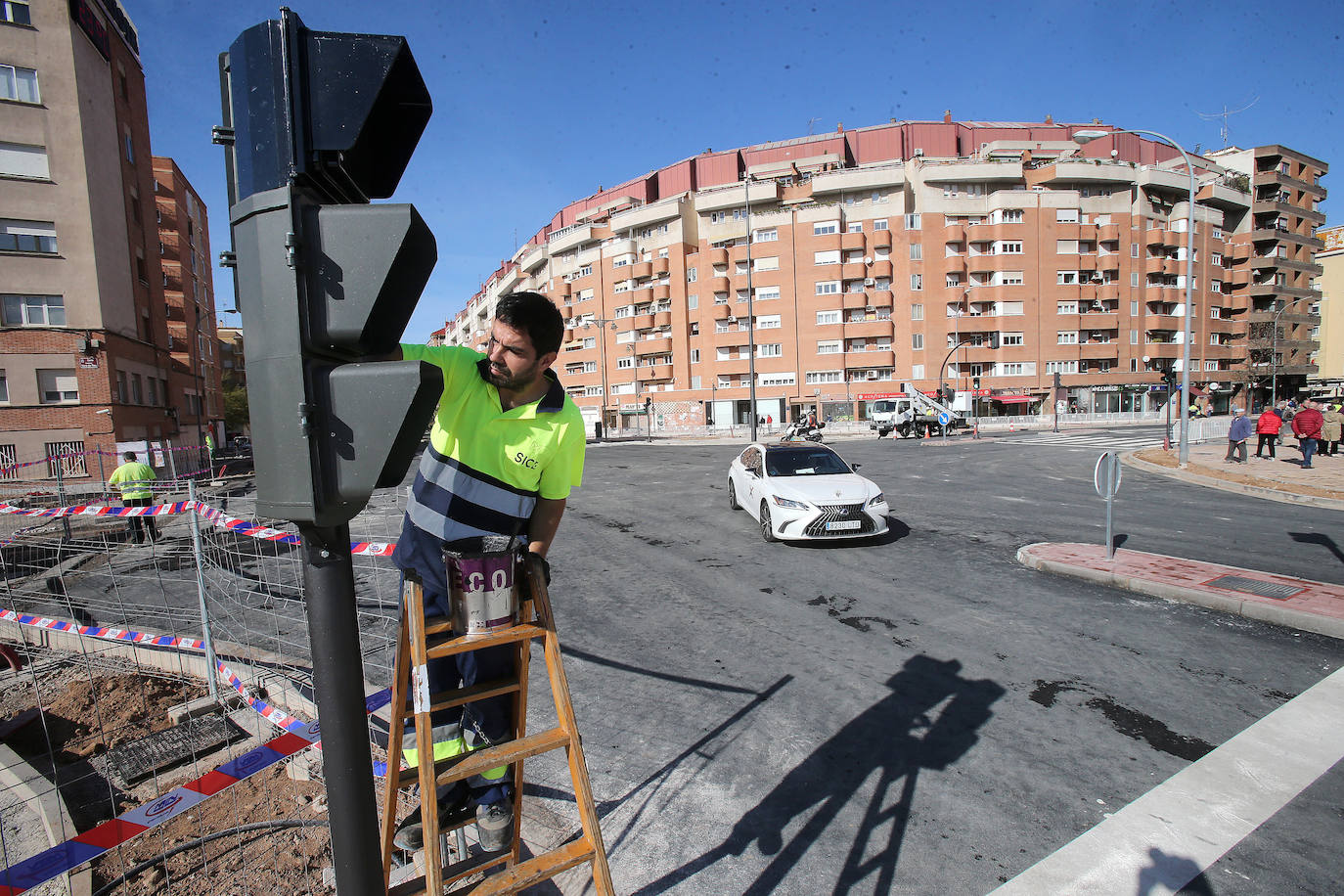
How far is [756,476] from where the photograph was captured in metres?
9.71

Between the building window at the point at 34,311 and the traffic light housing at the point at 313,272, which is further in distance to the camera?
the building window at the point at 34,311

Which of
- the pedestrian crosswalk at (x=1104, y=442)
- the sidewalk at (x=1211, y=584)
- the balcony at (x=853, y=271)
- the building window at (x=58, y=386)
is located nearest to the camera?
the sidewalk at (x=1211, y=584)

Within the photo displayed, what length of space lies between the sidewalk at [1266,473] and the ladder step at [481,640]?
1438 cm

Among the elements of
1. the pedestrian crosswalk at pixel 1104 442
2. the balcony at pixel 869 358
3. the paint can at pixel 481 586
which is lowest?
the pedestrian crosswalk at pixel 1104 442

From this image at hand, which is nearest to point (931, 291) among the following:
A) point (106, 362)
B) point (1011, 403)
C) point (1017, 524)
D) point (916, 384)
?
point (916, 384)

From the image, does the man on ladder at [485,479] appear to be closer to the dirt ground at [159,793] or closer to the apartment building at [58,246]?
the dirt ground at [159,793]

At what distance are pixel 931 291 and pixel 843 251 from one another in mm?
7856

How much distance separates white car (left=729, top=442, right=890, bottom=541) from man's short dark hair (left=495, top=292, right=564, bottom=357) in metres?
6.52

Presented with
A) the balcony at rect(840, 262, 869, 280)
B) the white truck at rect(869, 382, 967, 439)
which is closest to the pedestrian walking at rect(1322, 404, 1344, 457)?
the white truck at rect(869, 382, 967, 439)

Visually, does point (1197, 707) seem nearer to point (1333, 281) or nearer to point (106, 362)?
point (106, 362)

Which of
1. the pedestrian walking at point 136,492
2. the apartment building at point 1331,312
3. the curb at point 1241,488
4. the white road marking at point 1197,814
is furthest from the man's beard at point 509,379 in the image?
the apartment building at point 1331,312

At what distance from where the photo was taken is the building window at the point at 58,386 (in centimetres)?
2039

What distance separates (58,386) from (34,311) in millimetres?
2573

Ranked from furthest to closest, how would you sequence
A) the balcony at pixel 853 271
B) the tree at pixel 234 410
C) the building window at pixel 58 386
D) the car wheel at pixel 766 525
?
the tree at pixel 234 410
the balcony at pixel 853 271
the building window at pixel 58 386
the car wheel at pixel 766 525
